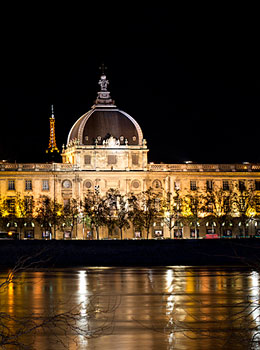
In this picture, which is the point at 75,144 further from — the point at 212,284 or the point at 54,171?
the point at 212,284

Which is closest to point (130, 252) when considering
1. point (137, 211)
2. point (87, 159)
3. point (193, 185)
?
point (137, 211)

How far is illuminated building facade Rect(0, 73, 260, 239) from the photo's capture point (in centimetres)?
15312

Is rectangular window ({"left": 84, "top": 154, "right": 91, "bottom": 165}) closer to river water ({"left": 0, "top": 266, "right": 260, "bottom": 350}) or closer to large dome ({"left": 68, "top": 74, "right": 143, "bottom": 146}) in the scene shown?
large dome ({"left": 68, "top": 74, "right": 143, "bottom": 146})

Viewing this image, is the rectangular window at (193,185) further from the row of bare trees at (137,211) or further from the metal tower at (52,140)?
the metal tower at (52,140)

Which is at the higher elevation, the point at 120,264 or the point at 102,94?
the point at 102,94

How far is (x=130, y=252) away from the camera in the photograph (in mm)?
97188

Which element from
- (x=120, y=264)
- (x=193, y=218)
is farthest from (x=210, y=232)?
(x=120, y=264)

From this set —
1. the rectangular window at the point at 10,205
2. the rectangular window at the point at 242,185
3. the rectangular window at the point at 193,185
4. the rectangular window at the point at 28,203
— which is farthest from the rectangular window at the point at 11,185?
→ the rectangular window at the point at 242,185

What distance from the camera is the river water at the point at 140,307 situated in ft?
131

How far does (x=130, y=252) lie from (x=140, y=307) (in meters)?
46.2

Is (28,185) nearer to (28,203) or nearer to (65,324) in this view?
(28,203)

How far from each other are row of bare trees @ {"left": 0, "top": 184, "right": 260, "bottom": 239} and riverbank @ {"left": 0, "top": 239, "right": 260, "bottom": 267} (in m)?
36.6

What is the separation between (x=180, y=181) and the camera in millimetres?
154875

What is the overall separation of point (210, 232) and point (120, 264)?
60.6 metres
